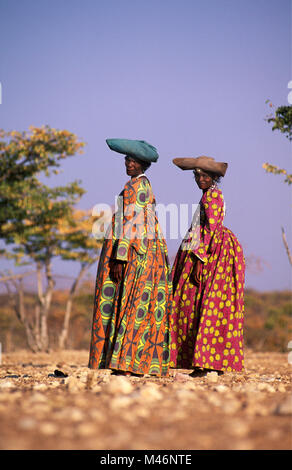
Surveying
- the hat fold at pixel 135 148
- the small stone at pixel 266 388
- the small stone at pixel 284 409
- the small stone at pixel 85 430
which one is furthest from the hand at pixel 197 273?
the small stone at pixel 85 430

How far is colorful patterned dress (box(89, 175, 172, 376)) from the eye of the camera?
17.7 ft

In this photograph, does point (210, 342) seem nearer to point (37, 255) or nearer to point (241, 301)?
point (241, 301)

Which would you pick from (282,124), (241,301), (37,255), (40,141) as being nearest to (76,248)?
(37,255)

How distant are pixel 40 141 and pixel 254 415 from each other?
427 inches

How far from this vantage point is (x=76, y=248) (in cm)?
1847

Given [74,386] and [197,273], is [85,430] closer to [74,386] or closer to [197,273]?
[74,386]

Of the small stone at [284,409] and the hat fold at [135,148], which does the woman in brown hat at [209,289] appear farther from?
the small stone at [284,409]

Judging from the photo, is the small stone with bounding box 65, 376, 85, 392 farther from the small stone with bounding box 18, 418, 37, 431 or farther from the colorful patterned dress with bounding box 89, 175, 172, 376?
the colorful patterned dress with bounding box 89, 175, 172, 376

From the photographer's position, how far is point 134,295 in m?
5.48

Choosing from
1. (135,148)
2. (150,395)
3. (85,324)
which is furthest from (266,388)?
(85,324)

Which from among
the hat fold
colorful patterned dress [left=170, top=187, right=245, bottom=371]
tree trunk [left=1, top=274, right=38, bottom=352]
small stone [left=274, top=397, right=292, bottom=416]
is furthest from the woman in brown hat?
tree trunk [left=1, top=274, right=38, bottom=352]

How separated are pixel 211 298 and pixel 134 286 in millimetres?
891

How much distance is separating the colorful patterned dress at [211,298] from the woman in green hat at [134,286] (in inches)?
11.9

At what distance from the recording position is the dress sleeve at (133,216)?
554cm
